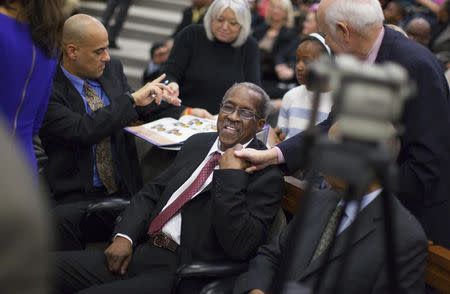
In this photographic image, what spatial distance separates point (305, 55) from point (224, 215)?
1.46m

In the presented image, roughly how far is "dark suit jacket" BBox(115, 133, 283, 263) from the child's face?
3.31ft

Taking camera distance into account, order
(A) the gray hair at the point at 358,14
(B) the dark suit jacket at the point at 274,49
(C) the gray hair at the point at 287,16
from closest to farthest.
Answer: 1. (A) the gray hair at the point at 358,14
2. (B) the dark suit jacket at the point at 274,49
3. (C) the gray hair at the point at 287,16

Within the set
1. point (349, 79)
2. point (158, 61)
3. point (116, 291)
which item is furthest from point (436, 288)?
point (158, 61)

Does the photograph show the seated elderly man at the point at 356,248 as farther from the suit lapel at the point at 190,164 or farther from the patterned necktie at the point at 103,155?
the patterned necktie at the point at 103,155

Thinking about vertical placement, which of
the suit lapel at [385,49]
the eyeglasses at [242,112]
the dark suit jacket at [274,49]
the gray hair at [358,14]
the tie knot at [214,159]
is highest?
the gray hair at [358,14]

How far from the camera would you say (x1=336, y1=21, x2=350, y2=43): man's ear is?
2562mm

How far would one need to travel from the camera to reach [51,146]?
3.40 metres

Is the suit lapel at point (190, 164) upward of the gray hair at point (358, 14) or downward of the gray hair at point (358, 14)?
downward

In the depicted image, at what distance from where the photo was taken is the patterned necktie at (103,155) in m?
3.47

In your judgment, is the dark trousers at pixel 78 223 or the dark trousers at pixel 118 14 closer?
the dark trousers at pixel 78 223

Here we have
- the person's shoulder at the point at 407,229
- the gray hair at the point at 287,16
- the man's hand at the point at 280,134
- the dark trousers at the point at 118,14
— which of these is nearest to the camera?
the person's shoulder at the point at 407,229

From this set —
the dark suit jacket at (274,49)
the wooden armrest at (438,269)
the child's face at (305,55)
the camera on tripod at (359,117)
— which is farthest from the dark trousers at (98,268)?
the dark suit jacket at (274,49)

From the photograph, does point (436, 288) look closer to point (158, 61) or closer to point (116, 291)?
point (116, 291)

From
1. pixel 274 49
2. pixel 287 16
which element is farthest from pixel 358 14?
pixel 287 16
